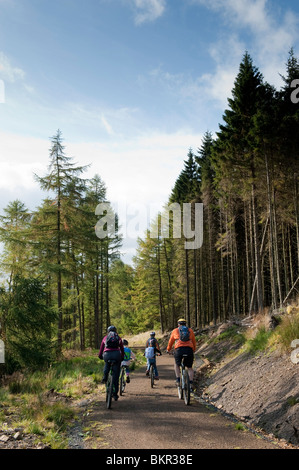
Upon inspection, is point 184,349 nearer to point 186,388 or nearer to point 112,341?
point 186,388

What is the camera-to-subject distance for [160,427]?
6.95 metres

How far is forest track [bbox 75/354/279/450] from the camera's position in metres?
5.92

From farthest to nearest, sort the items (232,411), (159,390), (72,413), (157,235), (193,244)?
(157,235) < (193,244) < (159,390) < (232,411) < (72,413)

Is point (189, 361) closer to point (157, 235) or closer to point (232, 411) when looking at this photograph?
point (232, 411)

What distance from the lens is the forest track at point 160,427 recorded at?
592 centimetres

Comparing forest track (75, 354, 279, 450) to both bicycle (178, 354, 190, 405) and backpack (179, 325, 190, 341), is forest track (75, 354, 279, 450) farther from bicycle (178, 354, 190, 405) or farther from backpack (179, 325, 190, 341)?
backpack (179, 325, 190, 341)

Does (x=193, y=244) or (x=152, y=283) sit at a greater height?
(x=193, y=244)

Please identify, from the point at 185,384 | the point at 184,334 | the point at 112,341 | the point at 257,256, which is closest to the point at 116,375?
the point at 112,341

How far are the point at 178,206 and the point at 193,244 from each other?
5.50m

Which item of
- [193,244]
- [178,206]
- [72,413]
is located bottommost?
[72,413]

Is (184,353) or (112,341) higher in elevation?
(112,341)

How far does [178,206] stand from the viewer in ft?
128

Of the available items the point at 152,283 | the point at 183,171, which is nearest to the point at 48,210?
the point at 183,171
